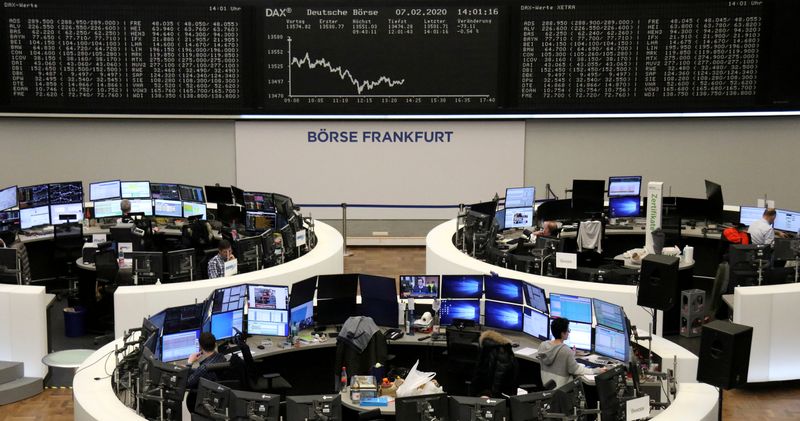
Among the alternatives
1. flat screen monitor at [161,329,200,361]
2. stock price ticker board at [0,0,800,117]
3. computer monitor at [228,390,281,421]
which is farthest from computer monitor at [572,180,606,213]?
computer monitor at [228,390,281,421]

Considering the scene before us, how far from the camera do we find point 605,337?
8.87 m

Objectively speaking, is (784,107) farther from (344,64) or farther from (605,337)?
(605,337)

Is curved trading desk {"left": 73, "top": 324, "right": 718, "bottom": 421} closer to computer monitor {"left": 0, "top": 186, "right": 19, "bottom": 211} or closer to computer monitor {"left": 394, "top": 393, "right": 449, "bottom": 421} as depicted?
computer monitor {"left": 394, "top": 393, "right": 449, "bottom": 421}

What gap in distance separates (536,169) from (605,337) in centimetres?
721

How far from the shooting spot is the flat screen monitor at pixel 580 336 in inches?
357

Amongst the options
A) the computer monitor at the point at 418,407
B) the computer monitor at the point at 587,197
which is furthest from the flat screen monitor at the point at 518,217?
the computer monitor at the point at 418,407

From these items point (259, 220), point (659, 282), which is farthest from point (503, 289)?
point (259, 220)

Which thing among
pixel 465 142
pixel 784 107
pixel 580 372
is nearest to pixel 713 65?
pixel 784 107

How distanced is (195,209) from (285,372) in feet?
15.8

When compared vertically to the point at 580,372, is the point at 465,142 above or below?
above

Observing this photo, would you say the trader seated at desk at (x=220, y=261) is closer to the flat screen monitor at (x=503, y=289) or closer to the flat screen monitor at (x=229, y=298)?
the flat screen monitor at (x=229, y=298)

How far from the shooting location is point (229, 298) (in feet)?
30.4

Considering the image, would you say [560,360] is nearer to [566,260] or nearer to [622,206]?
[566,260]

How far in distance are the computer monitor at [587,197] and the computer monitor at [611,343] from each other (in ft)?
16.8
